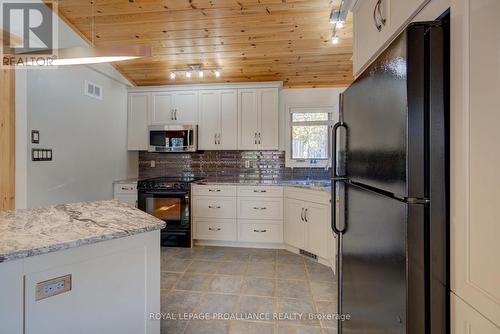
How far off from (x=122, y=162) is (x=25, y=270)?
10.7 feet

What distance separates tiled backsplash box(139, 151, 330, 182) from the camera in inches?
162

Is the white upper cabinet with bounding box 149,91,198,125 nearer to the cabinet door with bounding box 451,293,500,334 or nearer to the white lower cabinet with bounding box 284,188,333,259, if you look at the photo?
the white lower cabinet with bounding box 284,188,333,259

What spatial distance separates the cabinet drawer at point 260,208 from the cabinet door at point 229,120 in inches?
33.6

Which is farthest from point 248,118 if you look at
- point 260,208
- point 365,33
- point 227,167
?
point 365,33

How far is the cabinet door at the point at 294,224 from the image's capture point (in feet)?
10.9

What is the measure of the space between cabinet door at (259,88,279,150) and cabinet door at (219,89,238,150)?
39cm

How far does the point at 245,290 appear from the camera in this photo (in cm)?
246

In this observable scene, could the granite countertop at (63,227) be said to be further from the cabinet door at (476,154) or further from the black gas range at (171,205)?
the black gas range at (171,205)

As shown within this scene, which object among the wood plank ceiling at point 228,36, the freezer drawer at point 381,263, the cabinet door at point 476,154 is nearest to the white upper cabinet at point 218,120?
the wood plank ceiling at point 228,36

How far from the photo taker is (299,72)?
12.2ft

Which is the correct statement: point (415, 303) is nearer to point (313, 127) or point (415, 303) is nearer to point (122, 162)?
point (313, 127)

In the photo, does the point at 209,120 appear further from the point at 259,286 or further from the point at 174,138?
the point at 259,286

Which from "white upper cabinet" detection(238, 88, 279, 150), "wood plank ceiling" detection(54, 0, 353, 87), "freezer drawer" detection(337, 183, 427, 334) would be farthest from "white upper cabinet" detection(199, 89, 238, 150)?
"freezer drawer" detection(337, 183, 427, 334)

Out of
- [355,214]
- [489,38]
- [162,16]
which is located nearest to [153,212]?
[162,16]
